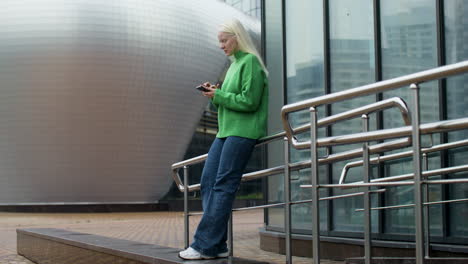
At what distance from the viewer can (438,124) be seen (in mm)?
2648

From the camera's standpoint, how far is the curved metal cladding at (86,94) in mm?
27797

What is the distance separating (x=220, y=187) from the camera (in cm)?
404

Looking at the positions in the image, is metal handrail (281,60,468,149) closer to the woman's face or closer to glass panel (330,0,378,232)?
the woman's face

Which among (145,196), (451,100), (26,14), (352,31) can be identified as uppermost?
(26,14)

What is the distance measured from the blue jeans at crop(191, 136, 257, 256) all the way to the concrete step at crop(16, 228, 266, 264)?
13cm

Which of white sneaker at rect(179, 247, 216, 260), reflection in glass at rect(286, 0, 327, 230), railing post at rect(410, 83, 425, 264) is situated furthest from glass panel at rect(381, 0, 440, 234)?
railing post at rect(410, 83, 425, 264)

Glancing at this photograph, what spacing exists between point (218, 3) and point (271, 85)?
24.4 metres

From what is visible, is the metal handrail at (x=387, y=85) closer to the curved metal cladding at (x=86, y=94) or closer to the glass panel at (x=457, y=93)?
the glass panel at (x=457, y=93)

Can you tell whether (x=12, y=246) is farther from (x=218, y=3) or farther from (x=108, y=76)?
(x=218, y=3)

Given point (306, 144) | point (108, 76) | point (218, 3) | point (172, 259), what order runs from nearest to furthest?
1. point (306, 144)
2. point (172, 259)
3. point (108, 76)
4. point (218, 3)

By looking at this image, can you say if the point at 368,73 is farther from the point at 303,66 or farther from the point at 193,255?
the point at 193,255

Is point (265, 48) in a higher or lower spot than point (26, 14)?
lower

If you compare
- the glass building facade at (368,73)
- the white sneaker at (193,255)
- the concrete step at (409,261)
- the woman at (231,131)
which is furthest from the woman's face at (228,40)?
the glass building facade at (368,73)

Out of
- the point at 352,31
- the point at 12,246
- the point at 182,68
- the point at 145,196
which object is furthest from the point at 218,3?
the point at 352,31
